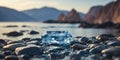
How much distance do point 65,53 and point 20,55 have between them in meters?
3.39

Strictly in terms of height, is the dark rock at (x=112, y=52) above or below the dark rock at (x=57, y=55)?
above

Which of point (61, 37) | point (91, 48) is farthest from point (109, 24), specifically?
point (91, 48)

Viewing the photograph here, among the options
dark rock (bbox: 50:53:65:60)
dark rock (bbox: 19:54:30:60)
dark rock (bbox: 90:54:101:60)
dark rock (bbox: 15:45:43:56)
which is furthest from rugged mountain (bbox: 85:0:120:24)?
dark rock (bbox: 19:54:30:60)

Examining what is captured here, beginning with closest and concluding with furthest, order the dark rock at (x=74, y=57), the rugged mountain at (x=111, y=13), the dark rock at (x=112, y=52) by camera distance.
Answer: the dark rock at (x=74, y=57) → the dark rock at (x=112, y=52) → the rugged mountain at (x=111, y=13)

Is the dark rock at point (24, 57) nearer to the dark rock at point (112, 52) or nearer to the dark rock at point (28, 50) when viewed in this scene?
the dark rock at point (28, 50)

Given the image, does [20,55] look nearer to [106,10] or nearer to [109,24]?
[109,24]

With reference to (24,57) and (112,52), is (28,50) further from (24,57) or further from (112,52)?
(112,52)

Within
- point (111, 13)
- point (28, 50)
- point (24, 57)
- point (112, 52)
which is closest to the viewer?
point (112, 52)

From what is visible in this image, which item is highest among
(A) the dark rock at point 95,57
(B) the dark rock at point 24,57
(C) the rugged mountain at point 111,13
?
(B) the dark rock at point 24,57

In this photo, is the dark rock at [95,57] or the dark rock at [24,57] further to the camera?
the dark rock at [24,57]

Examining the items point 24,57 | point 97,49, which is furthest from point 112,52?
point 24,57

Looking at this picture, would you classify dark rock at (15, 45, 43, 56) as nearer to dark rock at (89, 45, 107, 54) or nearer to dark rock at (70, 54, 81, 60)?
dark rock at (70, 54, 81, 60)

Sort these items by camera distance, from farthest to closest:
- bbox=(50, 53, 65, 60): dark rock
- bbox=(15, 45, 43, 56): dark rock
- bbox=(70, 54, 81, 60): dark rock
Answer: bbox=(15, 45, 43, 56): dark rock, bbox=(50, 53, 65, 60): dark rock, bbox=(70, 54, 81, 60): dark rock

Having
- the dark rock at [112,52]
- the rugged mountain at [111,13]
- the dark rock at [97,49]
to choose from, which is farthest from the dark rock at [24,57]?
the rugged mountain at [111,13]
